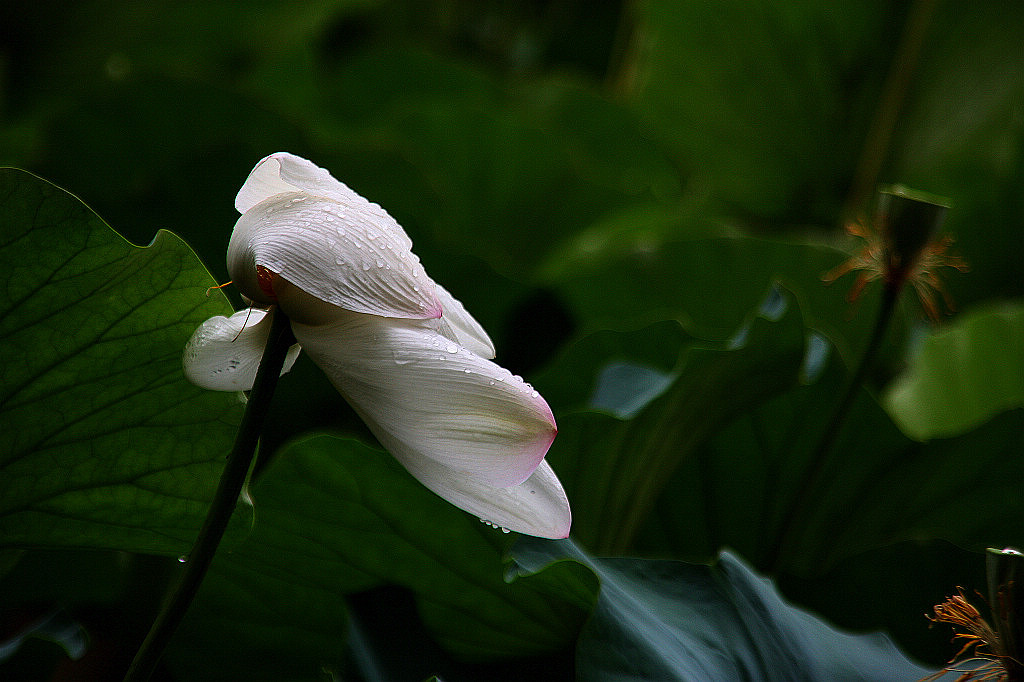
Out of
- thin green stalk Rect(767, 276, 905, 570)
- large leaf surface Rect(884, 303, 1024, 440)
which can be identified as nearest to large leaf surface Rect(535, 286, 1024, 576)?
thin green stalk Rect(767, 276, 905, 570)

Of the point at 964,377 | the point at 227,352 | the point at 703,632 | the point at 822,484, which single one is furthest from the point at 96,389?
the point at 964,377

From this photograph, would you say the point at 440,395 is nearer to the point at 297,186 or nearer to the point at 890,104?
the point at 297,186

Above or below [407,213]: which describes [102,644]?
below

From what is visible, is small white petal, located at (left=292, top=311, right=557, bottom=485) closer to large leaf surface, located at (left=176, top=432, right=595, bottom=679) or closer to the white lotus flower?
the white lotus flower

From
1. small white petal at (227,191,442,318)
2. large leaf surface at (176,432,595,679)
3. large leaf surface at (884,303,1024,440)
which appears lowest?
large leaf surface at (176,432,595,679)

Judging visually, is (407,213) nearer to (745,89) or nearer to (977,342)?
(977,342)

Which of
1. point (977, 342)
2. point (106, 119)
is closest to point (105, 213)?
point (106, 119)

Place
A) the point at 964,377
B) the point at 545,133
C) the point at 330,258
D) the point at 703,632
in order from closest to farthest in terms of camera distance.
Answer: the point at 330,258 → the point at 703,632 → the point at 964,377 → the point at 545,133
